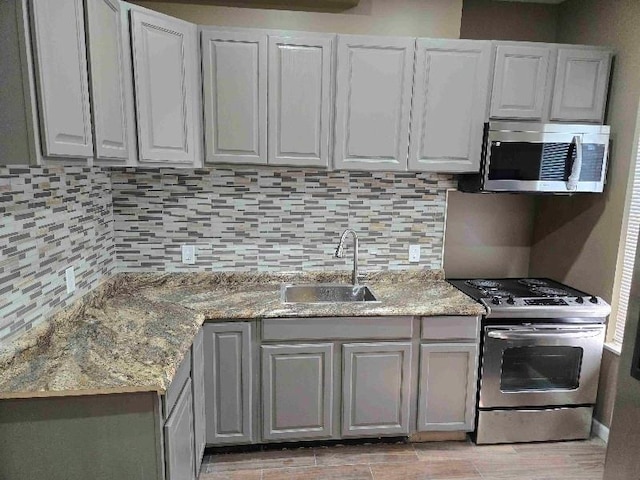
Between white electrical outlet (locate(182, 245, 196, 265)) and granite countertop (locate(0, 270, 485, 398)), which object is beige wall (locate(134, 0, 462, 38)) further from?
granite countertop (locate(0, 270, 485, 398))

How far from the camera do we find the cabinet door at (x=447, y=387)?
2479 mm

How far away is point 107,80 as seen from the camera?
5.79ft

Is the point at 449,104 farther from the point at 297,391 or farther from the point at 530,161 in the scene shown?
the point at 297,391

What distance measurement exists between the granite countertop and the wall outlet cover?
0.10 meters

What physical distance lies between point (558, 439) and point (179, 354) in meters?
2.31

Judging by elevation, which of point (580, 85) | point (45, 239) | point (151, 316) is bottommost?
point (151, 316)

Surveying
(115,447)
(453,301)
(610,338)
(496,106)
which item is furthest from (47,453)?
(610,338)

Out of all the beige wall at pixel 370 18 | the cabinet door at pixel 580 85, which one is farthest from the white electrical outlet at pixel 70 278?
the cabinet door at pixel 580 85

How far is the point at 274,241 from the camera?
284 centimetres

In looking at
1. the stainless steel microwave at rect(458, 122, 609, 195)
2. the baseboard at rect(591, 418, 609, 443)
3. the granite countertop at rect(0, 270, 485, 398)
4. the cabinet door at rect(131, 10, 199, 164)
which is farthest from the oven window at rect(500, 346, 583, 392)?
the cabinet door at rect(131, 10, 199, 164)

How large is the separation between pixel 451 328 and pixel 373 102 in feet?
4.36

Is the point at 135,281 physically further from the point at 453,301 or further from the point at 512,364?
the point at 512,364

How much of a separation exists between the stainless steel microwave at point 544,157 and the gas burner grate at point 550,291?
0.62 metres

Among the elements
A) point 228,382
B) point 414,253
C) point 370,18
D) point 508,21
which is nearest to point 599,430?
point 414,253
